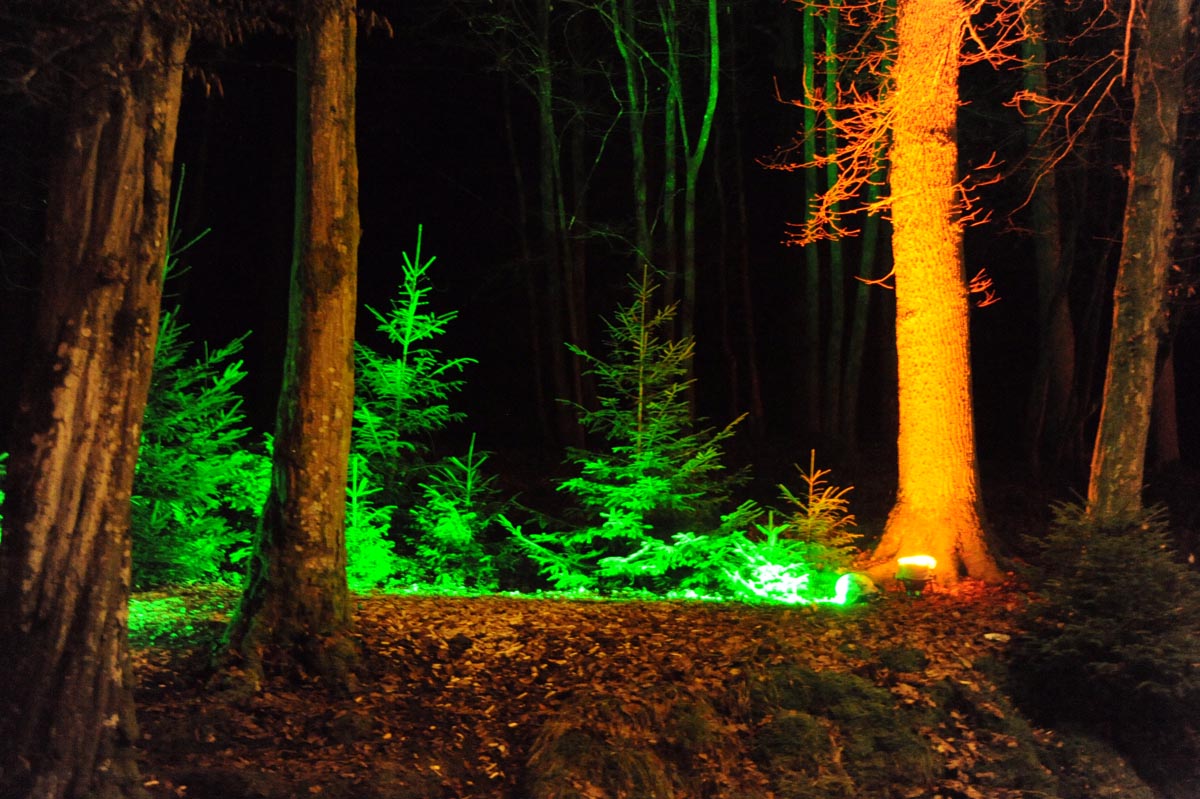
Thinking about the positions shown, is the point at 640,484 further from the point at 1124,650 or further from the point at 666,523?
the point at 1124,650

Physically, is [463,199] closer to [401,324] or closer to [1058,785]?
[401,324]

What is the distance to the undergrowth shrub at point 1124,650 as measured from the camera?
293 inches

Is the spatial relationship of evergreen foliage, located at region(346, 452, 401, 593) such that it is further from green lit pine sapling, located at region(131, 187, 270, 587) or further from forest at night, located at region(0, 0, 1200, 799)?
green lit pine sapling, located at region(131, 187, 270, 587)

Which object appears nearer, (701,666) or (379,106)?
(701,666)

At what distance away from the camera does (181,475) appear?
10.3 meters

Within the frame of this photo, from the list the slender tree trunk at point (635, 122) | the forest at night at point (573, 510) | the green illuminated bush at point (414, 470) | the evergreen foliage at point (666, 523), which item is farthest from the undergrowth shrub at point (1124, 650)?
the slender tree trunk at point (635, 122)

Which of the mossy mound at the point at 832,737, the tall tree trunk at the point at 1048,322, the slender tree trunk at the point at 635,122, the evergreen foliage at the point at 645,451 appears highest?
the slender tree trunk at the point at 635,122

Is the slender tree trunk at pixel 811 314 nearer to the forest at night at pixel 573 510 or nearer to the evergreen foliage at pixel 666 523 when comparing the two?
the forest at night at pixel 573 510

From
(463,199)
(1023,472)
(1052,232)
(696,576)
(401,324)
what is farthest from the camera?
(463,199)

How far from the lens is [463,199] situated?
107ft

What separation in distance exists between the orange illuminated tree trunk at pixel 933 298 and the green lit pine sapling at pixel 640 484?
203 cm

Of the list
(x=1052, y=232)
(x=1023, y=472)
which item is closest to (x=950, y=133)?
(x=1052, y=232)

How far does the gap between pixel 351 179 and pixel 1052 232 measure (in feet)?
52.8

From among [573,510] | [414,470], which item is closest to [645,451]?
[573,510]
